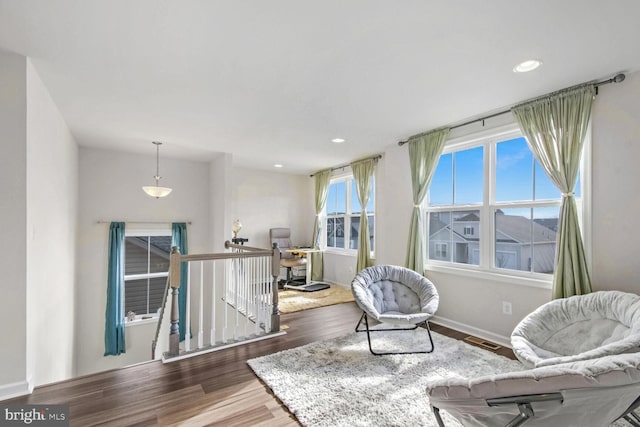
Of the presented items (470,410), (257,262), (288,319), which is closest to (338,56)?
(470,410)

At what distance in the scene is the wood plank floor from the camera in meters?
1.93

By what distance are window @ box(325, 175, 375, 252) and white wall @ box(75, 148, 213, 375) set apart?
8.25ft

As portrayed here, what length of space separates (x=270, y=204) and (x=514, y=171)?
15.5 ft

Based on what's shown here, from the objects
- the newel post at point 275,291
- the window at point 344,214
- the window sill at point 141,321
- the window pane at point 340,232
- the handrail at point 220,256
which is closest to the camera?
the handrail at point 220,256

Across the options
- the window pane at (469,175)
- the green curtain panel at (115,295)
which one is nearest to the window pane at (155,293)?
the green curtain panel at (115,295)

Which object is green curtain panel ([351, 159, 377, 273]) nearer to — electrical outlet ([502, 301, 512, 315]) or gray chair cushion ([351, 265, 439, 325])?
gray chair cushion ([351, 265, 439, 325])

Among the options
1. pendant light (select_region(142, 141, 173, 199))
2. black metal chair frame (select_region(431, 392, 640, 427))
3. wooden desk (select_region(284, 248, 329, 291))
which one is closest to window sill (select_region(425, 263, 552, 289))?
black metal chair frame (select_region(431, 392, 640, 427))

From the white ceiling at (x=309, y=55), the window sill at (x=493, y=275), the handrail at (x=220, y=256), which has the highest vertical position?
the white ceiling at (x=309, y=55)

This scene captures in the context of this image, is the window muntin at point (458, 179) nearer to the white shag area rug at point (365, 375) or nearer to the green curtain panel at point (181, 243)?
the white shag area rug at point (365, 375)

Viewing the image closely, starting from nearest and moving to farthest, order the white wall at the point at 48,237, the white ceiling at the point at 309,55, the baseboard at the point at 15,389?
the white ceiling at the point at 309,55 → the baseboard at the point at 15,389 → the white wall at the point at 48,237

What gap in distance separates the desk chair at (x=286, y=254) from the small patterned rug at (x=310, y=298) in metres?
0.53

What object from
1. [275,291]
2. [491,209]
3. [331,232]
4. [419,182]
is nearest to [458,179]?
[419,182]

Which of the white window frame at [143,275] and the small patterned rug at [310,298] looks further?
the white window frame at [143,275]

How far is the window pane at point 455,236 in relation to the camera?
3504 mm
